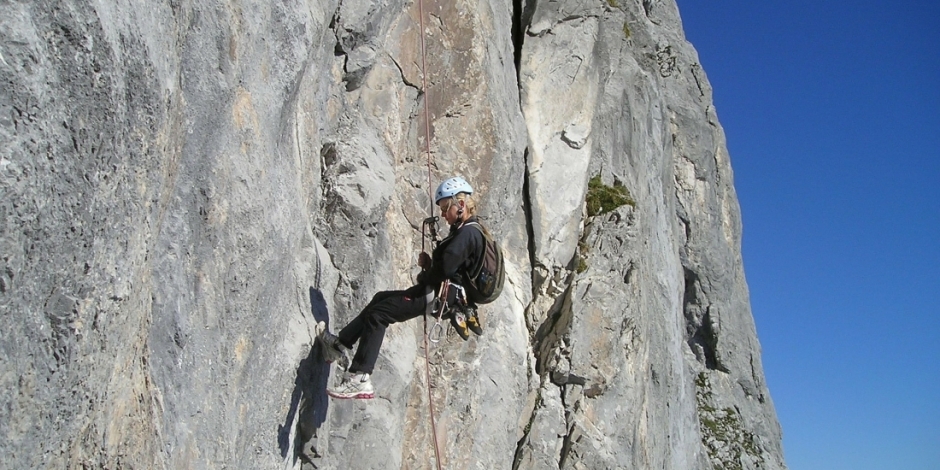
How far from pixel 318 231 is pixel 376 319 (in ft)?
6.23

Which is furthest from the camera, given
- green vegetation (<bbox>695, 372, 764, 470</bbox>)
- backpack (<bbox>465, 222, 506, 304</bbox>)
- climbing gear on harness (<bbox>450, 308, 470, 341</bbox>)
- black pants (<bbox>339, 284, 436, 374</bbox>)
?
green vegetation (<bbox>695, 372, 764, 470</bbox>)

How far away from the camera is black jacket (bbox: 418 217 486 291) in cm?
874

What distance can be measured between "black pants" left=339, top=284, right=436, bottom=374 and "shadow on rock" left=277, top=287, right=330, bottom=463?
1.56ft

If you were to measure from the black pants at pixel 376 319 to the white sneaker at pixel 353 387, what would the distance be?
64 mm

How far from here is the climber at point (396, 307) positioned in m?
8.83

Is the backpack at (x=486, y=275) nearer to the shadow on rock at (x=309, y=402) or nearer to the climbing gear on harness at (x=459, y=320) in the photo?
the climbing gear on harness at (x=459, y=320)

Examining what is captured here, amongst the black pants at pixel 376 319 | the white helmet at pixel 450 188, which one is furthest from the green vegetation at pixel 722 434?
the black pants at pixel 376 319

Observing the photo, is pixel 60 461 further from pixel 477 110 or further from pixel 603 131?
pixel 603 131

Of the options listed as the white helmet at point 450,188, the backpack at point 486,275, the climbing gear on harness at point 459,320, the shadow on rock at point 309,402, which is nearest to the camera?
the shadow on rock at point 309,402

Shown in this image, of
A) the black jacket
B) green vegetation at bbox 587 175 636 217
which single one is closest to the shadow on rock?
the black jacket

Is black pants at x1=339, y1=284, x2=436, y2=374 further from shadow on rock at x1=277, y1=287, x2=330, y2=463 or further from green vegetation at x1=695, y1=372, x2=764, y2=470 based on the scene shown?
green vegetation at x1=695, y1=372, x2=764, y2=470

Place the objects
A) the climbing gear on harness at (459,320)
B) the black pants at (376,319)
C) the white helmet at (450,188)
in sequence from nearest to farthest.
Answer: the black pants at (376,319) < the climbing gear on harness at (459,320) < the white helmet at (450,188)

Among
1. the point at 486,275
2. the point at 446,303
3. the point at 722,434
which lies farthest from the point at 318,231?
the point at 722,434

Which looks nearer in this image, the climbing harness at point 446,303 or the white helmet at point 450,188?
the climbing harness at point 446,303
